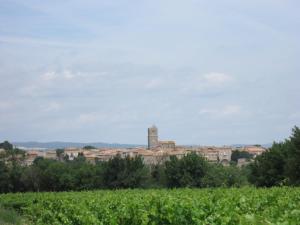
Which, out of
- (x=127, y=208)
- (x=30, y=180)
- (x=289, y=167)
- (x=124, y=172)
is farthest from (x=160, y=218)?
(x=30, y=180)

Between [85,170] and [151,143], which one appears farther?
[151,143]

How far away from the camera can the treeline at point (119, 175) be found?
58.2m

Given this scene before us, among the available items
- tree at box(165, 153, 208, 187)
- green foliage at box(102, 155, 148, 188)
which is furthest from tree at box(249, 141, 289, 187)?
green foliage at box(102, 155, 148, 188)

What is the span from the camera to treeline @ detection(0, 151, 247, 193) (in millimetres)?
58156

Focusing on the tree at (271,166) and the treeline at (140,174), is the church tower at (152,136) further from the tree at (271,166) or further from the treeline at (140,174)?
the tree at (271,166)

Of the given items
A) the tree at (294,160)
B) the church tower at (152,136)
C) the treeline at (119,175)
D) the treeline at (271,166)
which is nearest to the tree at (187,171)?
the treeline at (119,175)

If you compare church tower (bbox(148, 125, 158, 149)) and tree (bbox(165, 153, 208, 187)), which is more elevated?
church tower (bbox(148, 125, 158, 149))

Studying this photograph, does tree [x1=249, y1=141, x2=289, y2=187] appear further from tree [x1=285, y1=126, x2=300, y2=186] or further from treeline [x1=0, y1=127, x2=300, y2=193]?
tree [x1=285, y1=126, x2=300, y2=186]

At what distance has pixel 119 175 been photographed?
63.3 metres

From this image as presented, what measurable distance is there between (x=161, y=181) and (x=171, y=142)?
129 meters

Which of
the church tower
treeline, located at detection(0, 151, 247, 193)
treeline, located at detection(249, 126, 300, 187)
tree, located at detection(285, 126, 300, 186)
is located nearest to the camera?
tree, located at detection(285, 126, 300, 186)

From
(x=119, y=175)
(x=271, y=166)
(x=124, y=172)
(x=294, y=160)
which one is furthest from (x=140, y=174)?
(x=294, y=160)

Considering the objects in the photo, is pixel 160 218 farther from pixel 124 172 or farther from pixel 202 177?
pixel 124 172

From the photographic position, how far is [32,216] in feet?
72.2
